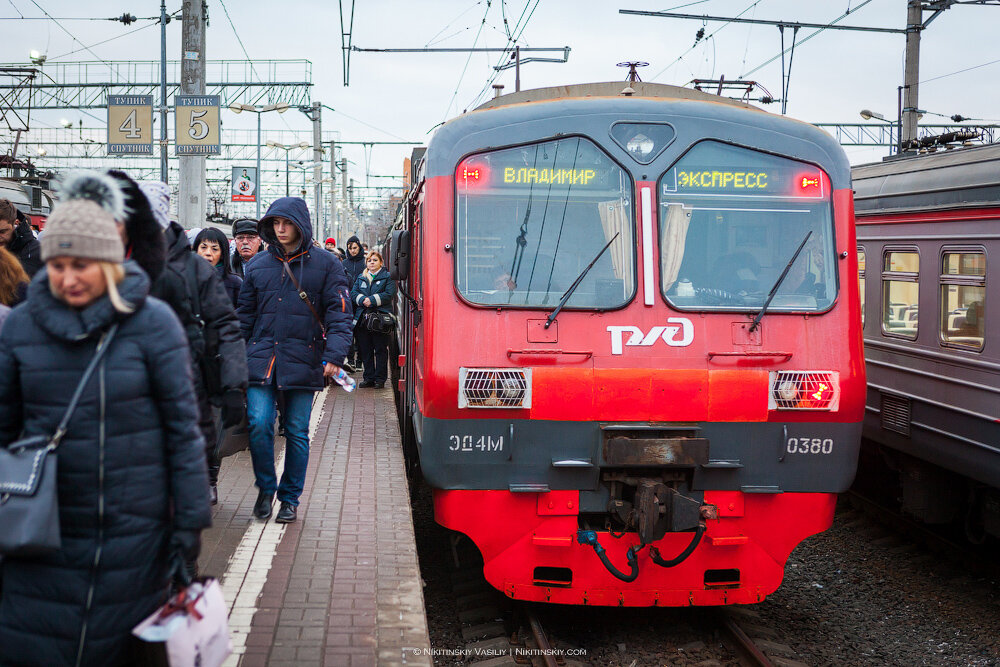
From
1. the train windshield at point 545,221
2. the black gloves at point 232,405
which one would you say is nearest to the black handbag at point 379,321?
the train windshield at point 545,221

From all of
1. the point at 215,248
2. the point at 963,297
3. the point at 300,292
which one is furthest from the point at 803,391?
the point at 215,248

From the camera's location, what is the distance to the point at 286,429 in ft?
21.2

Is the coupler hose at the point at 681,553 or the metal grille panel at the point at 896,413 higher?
the metal grille panel at the point at 896,413

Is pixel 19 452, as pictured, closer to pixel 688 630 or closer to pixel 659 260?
pixel 659 260

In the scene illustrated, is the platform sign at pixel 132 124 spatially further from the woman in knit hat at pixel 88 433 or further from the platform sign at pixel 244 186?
the platform sign at pixel 244 186

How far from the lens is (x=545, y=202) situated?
5934mm

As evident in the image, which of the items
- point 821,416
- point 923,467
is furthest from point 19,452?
point 923,467

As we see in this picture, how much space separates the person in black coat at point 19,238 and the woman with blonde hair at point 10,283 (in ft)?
6.32

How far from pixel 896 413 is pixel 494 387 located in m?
4.55

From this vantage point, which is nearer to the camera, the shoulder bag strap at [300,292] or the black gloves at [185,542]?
the black gloves at [185,542]

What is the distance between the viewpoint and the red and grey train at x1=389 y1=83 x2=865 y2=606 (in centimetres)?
569

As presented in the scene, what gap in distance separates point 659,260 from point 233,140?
44474 millimetres

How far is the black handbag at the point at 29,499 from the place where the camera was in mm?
2797

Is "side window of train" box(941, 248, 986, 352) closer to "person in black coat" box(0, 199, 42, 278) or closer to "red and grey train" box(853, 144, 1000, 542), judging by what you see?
"red and grey train" box(853, 144, 1000, 542)
